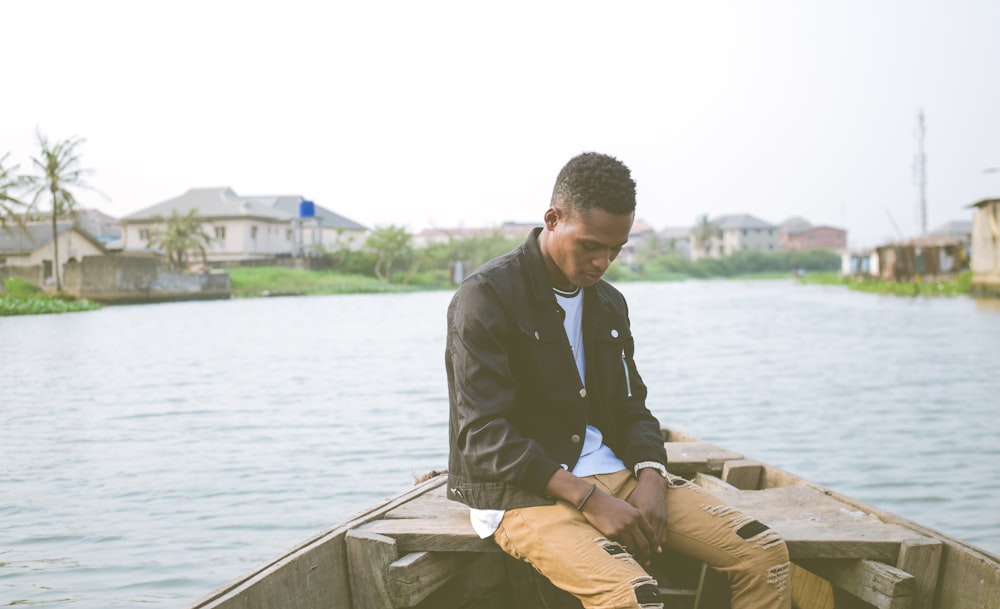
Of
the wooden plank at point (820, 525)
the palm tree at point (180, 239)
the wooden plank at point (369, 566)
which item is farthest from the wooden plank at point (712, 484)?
the palm tree at point (180, 239)

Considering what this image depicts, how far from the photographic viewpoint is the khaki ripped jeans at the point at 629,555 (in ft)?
8.20

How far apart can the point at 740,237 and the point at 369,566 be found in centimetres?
11017

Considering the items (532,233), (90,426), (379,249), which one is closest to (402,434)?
(90,426)

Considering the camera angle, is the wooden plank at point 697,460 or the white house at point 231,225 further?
the white house at point 231,225

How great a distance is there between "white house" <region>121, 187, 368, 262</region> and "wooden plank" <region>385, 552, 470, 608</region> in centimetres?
5407

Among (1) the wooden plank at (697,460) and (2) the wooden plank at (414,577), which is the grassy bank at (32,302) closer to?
(1) the wooden plank at (697,460)

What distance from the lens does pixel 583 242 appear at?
2.89 meters

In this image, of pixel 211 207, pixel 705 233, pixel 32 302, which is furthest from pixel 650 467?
pixel 705 233

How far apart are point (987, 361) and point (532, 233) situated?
55.0 ft

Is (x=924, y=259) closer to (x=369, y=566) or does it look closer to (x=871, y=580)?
(x=871, y=580)

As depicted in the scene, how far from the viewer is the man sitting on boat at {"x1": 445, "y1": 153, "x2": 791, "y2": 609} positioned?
8.91 ft

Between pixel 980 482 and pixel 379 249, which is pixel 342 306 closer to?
pixel 379 249

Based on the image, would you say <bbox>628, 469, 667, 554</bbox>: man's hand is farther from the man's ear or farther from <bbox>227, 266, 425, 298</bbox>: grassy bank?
<bbox>227, 266, 425, 298</bbox>: grassy bank

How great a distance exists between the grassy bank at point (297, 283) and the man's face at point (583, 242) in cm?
4870
